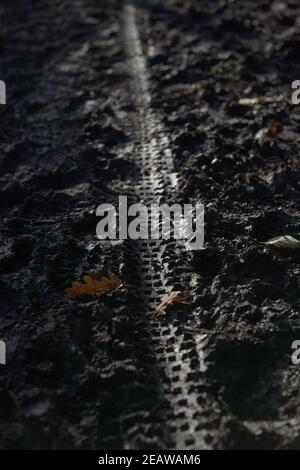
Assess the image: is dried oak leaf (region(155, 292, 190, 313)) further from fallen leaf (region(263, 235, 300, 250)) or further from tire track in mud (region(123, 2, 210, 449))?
fallen leaf (region(263, 235, 300, 250))

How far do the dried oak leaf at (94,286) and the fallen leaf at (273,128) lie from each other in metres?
2.23

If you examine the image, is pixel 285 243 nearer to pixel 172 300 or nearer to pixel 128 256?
pixel 172 300

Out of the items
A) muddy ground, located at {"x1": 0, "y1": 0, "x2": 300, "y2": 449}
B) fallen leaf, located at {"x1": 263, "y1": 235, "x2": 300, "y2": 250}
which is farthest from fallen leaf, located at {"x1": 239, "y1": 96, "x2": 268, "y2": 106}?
fallen leaf, located at {"x1": 263, "y1": 235, "x2": 300, "y2": 250}

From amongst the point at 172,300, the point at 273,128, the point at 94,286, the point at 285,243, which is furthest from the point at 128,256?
the point at 273,128

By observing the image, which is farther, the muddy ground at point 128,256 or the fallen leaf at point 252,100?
the fallen leaf at point 252,100

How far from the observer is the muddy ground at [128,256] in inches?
95.5

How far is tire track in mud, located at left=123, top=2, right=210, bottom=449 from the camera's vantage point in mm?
2424

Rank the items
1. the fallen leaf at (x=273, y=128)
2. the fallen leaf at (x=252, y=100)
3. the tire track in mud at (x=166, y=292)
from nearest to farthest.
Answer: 1. the tire track in mud at (x=166, y=292)
2. the fallen leaf at (x=273, y=128)
3. the fallen leaf at (x=252, y=100)

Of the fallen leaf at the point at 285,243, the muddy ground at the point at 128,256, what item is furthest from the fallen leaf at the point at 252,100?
the fallen leaf at the point at 285,243

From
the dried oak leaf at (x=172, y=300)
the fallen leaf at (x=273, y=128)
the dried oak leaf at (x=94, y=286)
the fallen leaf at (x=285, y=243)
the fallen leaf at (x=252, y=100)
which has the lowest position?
the dried oak leaf at (x=172, y=300)

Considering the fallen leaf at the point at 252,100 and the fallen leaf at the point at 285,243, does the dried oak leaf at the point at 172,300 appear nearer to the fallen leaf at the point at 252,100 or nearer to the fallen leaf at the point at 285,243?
the fallen leaf at the point at 285,243

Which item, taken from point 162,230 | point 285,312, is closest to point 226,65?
point 162,230

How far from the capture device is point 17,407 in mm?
2473

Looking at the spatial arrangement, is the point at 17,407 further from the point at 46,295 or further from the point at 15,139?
the point at 15,139
